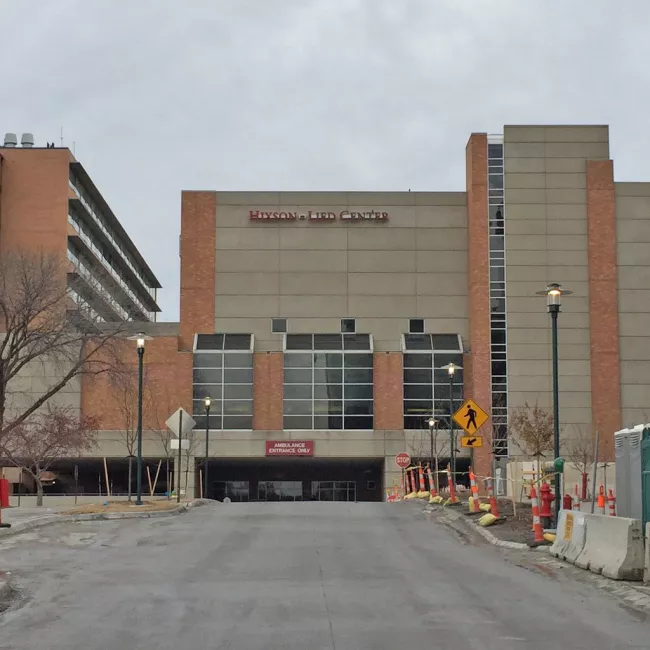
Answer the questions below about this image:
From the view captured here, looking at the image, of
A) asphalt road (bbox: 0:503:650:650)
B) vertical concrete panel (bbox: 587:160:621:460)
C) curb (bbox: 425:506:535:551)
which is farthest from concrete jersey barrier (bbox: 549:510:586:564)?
vertical concrete panel (bbox: 587:160:621:460)

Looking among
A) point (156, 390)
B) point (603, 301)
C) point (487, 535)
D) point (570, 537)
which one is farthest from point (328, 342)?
point (570, 537)

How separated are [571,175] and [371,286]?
53.1ft

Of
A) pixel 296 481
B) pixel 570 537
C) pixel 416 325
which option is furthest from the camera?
pixel 296 481

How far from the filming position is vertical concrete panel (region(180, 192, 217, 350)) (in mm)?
71000

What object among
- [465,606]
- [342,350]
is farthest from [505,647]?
[342,350]

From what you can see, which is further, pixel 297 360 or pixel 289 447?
pixel 297 360

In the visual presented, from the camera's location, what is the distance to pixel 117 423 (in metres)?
68.9

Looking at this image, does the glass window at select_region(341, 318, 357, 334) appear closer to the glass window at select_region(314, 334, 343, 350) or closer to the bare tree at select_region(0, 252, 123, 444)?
the glass window at select_region(314, 334, 343, 350)

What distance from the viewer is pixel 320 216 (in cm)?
7181

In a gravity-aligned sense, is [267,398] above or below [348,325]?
below

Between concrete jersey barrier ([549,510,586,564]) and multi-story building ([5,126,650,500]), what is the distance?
51265 mm

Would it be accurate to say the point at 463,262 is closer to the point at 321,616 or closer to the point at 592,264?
the point at 592,264

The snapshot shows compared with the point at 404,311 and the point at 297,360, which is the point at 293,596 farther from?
the point at 404,311

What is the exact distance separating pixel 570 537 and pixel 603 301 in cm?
5566
